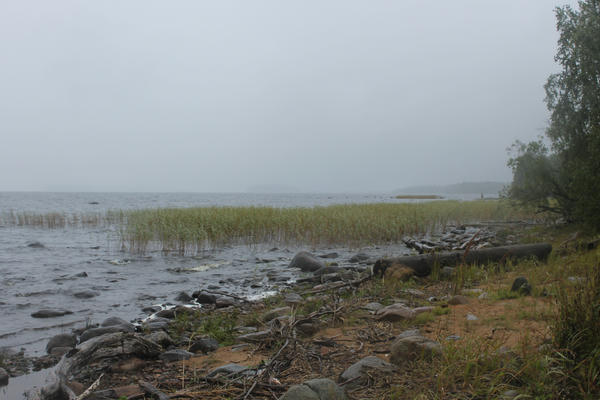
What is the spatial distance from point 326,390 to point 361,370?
0.61m

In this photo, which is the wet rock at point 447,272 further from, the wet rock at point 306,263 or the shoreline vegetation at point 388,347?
the wet rock at point 306,263

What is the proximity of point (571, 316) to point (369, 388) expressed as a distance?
6.12 feet

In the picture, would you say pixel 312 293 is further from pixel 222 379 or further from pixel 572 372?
pixel 572 372

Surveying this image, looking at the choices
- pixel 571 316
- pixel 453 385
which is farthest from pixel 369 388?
pixel 571 316

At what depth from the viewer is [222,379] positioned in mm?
3287

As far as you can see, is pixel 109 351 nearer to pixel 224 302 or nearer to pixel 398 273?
pixel 224 302

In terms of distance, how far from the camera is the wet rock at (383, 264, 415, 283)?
7.82 m

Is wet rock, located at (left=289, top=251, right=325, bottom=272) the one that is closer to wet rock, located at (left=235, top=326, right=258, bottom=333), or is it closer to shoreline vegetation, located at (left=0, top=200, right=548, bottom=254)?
shoreline vegetation, located at (left=0, top=200, right=548, bottom=254)

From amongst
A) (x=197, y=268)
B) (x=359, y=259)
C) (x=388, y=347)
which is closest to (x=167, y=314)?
(x=388, y=347)

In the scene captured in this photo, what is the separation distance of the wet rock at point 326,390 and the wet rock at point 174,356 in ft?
7.55

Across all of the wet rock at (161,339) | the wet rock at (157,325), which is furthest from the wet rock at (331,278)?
the wet rock at (161,339)

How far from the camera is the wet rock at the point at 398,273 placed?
25.6ft

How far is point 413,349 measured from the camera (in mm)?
3510

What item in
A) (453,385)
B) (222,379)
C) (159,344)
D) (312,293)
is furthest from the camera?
(312,293)
